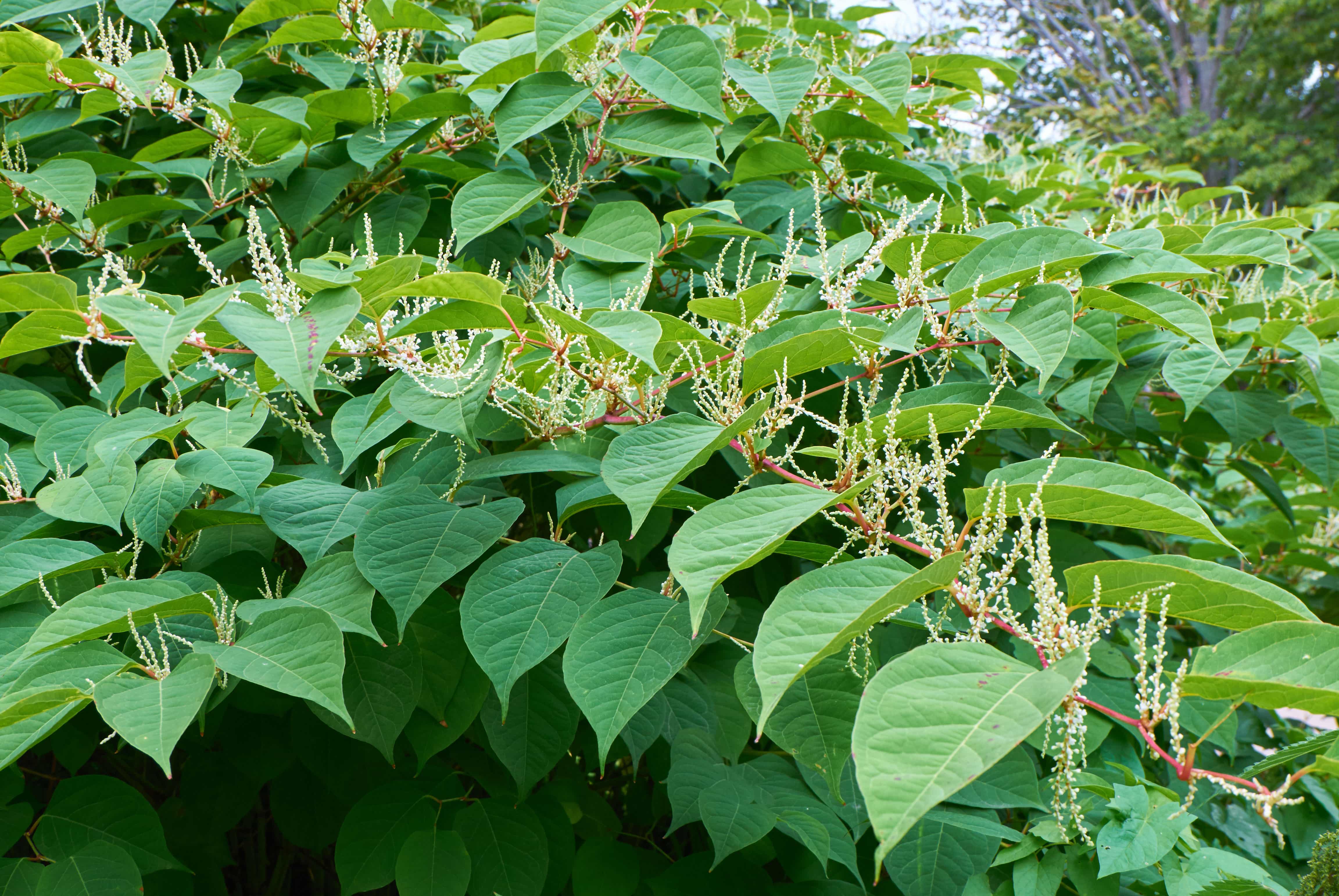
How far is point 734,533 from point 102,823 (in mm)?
Answer: 1115

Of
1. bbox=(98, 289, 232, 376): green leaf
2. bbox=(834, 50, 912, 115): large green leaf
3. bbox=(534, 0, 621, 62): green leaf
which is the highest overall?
bbox=(534, 0, 621, 62): green leaf

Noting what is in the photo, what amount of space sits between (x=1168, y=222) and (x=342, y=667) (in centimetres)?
239

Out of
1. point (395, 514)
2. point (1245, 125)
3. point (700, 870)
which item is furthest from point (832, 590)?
point (1245, 125)

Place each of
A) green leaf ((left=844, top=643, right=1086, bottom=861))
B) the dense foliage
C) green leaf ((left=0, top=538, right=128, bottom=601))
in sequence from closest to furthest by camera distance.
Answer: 1. green leaf ((left=844, top=643, right=1086, bottom=861))
2. the dense foliage
3. green leaf ((left=0, top=538, right=128, bottom=601))

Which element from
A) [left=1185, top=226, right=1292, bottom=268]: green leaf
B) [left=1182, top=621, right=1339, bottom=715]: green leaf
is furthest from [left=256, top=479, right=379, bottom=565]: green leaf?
[left=1185, top=226, right=1292, bottom=268]: green leaf

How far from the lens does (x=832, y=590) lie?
34.5 inches

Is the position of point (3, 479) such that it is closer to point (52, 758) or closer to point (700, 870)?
point (52, 758)

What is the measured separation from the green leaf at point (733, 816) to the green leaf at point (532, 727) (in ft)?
0.72

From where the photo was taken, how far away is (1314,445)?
6.29 ft

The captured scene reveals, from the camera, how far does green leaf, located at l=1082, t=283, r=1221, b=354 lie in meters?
1.41

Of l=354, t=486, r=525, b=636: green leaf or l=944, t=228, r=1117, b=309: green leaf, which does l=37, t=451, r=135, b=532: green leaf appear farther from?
l=944, t=228, r=1117, b=309: green leaf

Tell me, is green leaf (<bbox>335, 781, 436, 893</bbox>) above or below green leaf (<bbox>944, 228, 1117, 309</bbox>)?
below

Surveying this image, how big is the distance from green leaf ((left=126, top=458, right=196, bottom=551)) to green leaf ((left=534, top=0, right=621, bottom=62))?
885 millimetres

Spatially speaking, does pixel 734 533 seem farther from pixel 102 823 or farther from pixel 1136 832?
pixel 102 823
